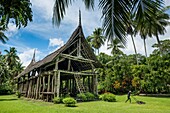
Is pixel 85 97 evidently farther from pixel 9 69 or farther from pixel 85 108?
pixel 9 69

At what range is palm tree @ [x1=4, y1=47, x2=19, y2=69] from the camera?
44.8m

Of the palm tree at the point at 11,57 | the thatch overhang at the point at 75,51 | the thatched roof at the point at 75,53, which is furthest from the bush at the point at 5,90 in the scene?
the thatch overhang at the point at 75,51

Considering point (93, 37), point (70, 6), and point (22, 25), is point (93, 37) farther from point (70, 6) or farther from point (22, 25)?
point (70, 6)

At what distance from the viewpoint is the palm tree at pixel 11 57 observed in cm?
4484

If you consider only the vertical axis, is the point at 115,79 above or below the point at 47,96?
above

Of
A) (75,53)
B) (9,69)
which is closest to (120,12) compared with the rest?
(75,53)

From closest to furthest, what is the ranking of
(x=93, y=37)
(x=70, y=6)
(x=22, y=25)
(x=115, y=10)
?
(x=115, y=10), (x=70, y=6), (x=22, y=25), (x=93, y=37)

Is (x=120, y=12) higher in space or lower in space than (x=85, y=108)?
higher

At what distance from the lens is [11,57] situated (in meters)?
45.1

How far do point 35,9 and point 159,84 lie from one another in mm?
23979

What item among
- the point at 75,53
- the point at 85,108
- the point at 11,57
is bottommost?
the point at 85,108

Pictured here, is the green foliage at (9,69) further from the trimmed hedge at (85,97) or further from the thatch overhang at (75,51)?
the trimmed hedge at (85,97)

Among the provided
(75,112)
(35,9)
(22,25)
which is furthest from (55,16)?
(22,25)

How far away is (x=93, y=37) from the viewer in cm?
4194
